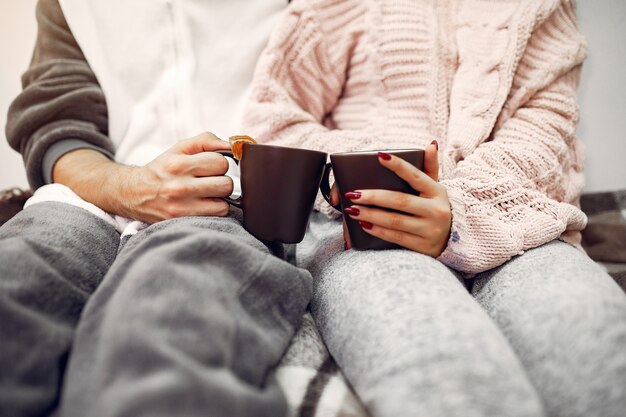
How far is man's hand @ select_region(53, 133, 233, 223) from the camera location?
528 mm

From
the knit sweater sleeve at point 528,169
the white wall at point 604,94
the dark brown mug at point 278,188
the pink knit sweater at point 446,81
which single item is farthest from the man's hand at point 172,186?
the white wall at point 604,94

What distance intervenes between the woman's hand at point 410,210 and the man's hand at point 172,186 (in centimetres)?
20

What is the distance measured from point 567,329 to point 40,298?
530mm

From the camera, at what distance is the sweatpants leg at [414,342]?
0.32 meters

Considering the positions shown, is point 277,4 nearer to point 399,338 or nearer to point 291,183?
point 291,183

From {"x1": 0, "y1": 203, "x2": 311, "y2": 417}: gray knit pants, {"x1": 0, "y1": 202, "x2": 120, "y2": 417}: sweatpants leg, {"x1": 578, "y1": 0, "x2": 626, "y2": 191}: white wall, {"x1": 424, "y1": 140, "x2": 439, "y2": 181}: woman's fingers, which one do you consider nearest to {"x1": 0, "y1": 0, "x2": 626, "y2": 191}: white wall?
{"x1": 578, "y1": 0, "x2": 626, "y2": 191}: white wall

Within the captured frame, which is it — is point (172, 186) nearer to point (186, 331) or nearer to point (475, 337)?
point (186, 331)

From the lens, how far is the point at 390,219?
1.55 feet

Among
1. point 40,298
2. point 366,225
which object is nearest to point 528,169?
point 366,225

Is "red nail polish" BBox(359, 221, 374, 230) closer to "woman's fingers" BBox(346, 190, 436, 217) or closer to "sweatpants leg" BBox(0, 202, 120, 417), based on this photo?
"woman's fingers" BBox(346, 190, 436, 217)

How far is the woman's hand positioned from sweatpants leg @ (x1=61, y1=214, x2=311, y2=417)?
112 millimetres

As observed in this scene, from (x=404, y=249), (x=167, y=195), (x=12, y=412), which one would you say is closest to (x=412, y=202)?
(x=404, y=249)

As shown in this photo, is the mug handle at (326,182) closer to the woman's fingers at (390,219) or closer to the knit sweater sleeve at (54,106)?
the woman's fingers at (390,219)

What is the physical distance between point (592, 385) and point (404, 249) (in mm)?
234
